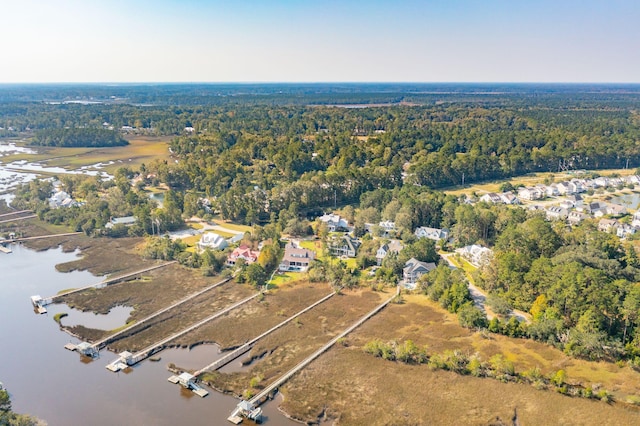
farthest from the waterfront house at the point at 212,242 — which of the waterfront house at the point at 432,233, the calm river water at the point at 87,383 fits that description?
the waterfront house at the point at 432,233

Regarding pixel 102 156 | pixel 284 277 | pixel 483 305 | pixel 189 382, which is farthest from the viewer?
pixel 102 156

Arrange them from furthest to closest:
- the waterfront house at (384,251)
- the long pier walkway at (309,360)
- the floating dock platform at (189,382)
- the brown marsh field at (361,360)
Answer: the waterfront house at (384,251)
the floating dock platform at (189,382)
the long pier walkway at (309,360)
the brown marsh field at (361,360)

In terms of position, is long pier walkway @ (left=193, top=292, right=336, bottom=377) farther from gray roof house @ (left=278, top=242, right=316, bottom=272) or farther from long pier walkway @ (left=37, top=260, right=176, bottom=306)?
long pier walkway @ (left=37, top=260, right=176, bottom=306)

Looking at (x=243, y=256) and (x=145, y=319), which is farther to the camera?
(x=243, y=256)

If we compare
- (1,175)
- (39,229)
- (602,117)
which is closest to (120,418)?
(39,229)

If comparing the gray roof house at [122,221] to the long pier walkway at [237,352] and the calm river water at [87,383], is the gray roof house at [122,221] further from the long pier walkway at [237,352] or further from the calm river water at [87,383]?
the long pier walkway at [237,352]

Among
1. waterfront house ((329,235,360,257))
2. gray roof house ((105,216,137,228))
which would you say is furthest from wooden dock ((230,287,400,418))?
gray roof house ((105,216,137,228))

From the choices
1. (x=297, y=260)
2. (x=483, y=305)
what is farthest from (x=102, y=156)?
(x=483, y=305)

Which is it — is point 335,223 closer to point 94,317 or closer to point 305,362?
point 305,362

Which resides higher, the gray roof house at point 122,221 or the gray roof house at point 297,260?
the gray roof house at point 122,221
